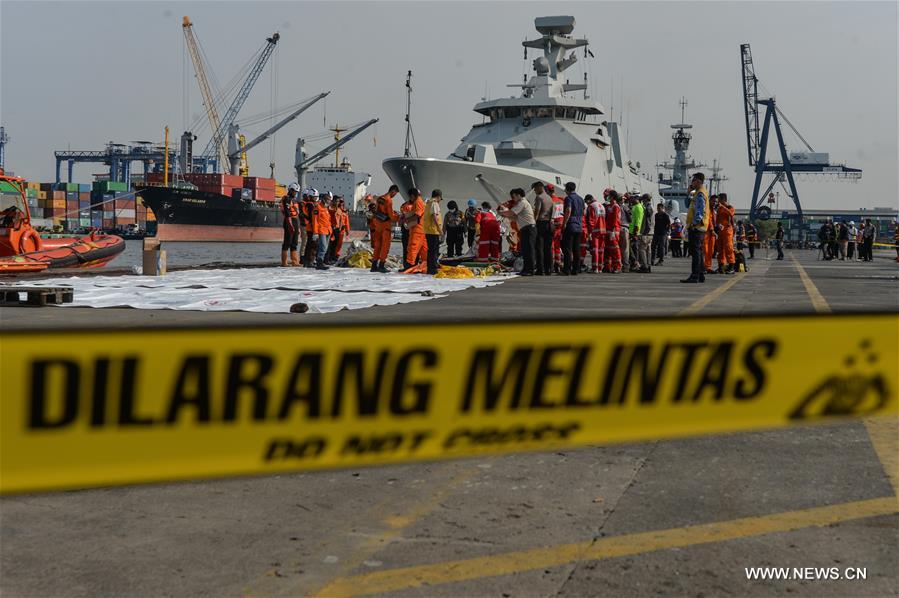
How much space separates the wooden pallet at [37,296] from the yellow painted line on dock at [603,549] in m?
9.48

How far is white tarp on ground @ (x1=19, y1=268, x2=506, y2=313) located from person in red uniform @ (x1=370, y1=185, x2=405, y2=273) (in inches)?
44.4

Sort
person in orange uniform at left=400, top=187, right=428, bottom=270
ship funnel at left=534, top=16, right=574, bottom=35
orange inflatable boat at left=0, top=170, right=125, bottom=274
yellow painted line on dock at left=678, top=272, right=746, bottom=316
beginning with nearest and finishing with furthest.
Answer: yellow painted line on dock at left=678, top=272, right=746, bottom=316
orange inflatable boat at left=0, top=170, right=125, bottom=274
person in orange uniform at left=400, top=187, right=428, bottom=270
ship funnel at left=534, top=16, right=574, bottom=35

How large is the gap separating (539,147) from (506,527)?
123 feet

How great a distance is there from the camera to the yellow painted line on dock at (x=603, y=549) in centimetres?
255

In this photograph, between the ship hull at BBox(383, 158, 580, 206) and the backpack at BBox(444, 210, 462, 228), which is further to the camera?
the ship hull at BBox(383, 158, 580, 206)

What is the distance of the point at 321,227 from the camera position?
2062cm

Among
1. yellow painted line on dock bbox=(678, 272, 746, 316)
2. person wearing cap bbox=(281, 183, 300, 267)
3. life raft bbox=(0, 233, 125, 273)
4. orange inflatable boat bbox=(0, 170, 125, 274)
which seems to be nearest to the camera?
yellow painted line on dock bbox=(678, 272, 746, 316)

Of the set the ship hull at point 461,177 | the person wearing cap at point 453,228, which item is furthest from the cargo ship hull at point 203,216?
the person wearing cap at point 453,228

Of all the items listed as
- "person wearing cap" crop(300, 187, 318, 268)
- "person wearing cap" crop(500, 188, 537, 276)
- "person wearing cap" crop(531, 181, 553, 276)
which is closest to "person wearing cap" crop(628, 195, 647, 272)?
"person wearing cap" crop(531, 181, 553, 276)

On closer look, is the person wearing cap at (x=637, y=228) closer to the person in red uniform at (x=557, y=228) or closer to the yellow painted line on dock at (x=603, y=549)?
the person in red uniform at (x=557, y=228)

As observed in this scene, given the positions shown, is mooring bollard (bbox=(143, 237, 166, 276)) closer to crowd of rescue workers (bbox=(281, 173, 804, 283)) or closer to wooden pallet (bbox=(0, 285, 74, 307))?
crowd of rescue workers (bbox=(281, 173, 804, 283))

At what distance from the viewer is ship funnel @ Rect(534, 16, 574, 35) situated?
45.9m

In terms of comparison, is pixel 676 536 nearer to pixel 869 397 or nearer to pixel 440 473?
pixel 869 397

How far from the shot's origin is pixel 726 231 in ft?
66.3
